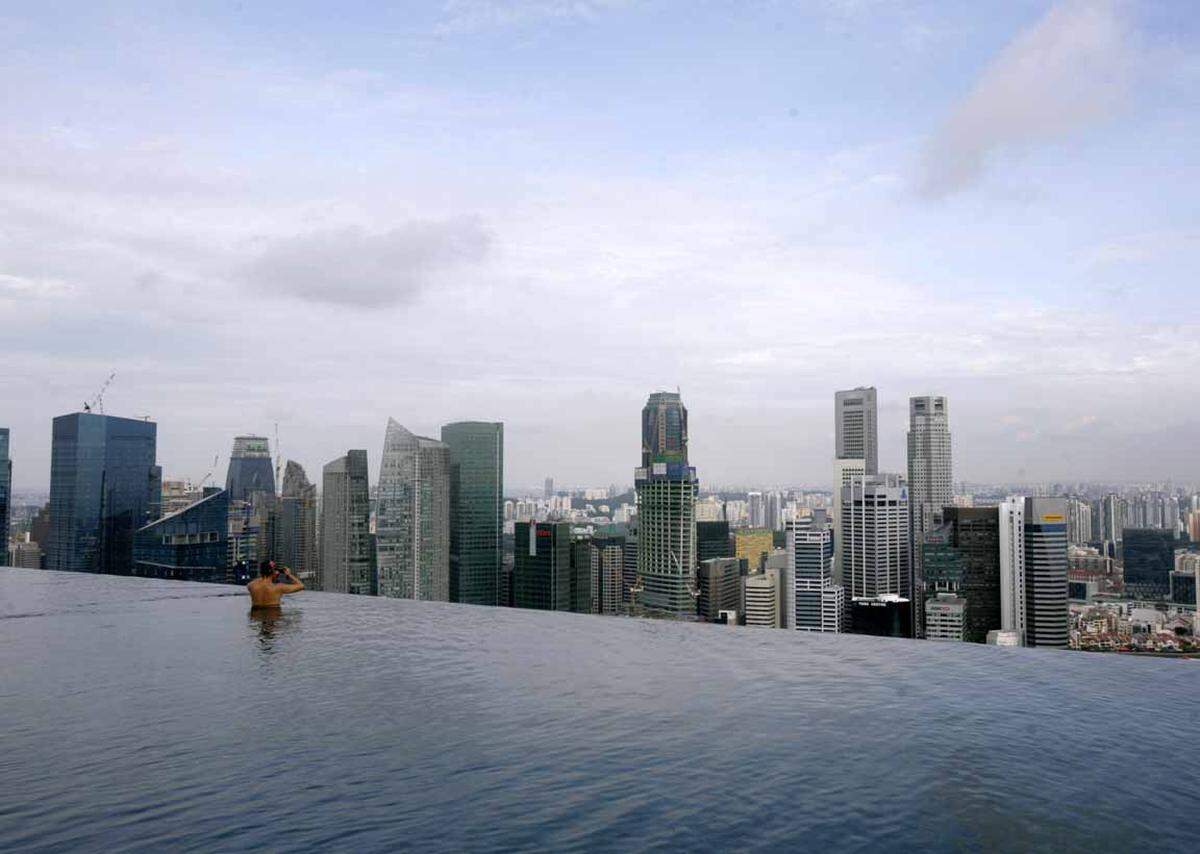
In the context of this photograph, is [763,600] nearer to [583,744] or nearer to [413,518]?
[413,518]

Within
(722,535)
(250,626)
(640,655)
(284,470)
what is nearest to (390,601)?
(250,626)

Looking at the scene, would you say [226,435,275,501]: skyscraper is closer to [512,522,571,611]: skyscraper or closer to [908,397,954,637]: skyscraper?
[512,522,571,611]: skyscraper

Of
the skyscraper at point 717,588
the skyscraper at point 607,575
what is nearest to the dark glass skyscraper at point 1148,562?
the skyscraper at point 717,588

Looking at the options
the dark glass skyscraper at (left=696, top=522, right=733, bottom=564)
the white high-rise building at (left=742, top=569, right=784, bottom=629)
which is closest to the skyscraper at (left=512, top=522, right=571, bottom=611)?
the white high-rise building at (left=742, top=569, right=784, bottom=629)

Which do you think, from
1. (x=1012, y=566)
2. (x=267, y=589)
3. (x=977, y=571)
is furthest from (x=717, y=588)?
(x=267, y=589)

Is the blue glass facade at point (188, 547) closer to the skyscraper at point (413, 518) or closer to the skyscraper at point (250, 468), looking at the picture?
the skyscraper at point (413, 518)

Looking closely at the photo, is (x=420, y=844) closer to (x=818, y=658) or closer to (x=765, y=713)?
(x=765, y=713)
